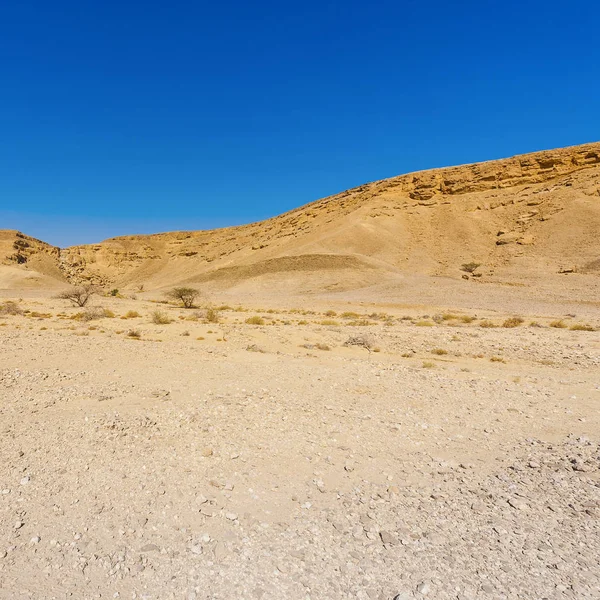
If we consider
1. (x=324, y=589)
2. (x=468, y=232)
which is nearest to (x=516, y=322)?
(x=324, y=589)

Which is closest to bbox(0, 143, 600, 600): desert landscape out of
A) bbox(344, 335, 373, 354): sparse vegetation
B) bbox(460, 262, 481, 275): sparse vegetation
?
bbox(344, 335, 373, 354): sparse vegetation

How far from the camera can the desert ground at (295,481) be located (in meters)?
3.15

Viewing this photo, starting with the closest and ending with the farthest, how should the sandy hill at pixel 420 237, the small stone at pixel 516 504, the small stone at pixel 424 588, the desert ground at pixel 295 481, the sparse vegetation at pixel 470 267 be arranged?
1. the small stone at pixel 424 588
2. the desert ground at pixel 295 481
3. the small stone at pixel 516 504
4. the sandy hill at pixel 420 237
5. the sparse vegetation at pixel 470 267

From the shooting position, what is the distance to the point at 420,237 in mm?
52281

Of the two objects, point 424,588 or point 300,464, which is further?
point 300,464

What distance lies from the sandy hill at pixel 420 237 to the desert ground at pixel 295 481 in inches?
1286

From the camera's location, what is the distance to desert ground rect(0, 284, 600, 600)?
315 cm

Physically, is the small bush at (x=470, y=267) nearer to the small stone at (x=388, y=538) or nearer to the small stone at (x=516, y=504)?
the small stone at (x=516, y=504)

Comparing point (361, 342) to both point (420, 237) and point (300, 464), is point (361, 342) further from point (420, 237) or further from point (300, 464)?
point (420, 237)

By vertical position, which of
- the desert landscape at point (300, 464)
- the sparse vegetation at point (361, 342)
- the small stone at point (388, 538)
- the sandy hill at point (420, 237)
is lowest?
the small stone at point (388, 538)

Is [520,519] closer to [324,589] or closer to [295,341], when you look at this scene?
[324,589]

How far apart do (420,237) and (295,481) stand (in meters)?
50.9

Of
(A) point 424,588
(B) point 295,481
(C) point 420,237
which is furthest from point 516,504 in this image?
(C) point 420,237

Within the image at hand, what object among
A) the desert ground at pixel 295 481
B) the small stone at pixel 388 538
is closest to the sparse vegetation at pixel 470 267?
the desert ground at pixel 295 481
